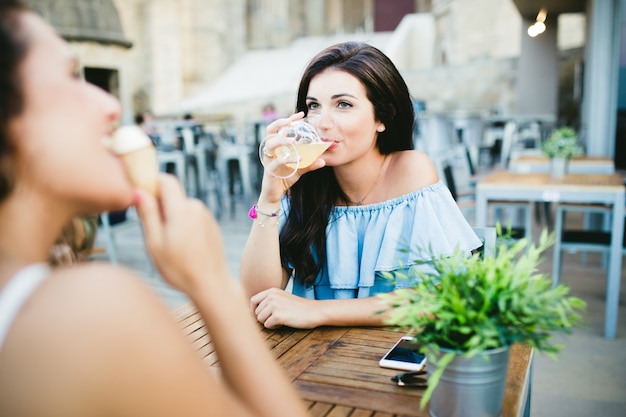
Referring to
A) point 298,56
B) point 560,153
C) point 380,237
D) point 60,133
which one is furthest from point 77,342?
point 298,56

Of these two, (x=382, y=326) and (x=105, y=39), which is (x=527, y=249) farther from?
(x=105, y=39)

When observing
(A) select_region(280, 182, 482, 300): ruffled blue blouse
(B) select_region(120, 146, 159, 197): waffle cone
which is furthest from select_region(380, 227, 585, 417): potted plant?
(A) select_region(280, 182, 482, 300): ruffled blue blouse

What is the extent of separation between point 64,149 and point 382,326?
1021mm

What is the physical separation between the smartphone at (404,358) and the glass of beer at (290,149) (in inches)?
22.5

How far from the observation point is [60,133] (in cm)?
59

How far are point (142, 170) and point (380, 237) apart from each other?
1.12m

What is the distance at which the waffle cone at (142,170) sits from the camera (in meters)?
0.71

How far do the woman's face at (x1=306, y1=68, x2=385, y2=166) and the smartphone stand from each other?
27.7 inches

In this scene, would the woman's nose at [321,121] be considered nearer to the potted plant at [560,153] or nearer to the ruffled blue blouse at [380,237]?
the ruffled blue blouse at [380,237]

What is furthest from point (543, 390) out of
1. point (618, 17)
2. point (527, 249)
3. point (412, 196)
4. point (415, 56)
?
point (415, 56)

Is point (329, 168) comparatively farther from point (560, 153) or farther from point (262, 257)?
point (560, 153)

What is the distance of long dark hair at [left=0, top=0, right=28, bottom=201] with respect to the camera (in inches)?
21.7

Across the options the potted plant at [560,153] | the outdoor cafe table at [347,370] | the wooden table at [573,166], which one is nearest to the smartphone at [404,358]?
the outdoor cafe table at [347,370]

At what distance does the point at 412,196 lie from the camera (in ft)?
5.77
